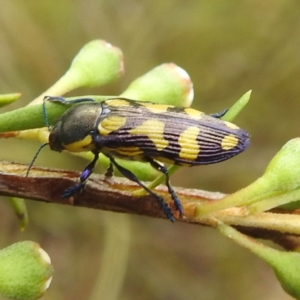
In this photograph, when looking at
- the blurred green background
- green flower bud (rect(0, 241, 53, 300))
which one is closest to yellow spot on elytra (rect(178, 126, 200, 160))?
green flower bud (rect(0, 241, 53, 300))

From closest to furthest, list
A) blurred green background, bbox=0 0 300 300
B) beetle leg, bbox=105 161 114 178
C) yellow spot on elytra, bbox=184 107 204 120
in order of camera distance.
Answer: beetle leg, bbox=105 161 114 178 < yellow spot on elytra, bbox=184 107 204 120 < blurred green background, bbox=0 0 300 300

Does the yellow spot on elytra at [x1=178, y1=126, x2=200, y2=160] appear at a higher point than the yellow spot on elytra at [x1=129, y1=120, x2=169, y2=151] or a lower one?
lower

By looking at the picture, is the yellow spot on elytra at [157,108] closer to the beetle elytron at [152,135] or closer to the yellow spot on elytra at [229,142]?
the beetle elytron at [152,135]

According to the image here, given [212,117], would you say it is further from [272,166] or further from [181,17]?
[181,17]

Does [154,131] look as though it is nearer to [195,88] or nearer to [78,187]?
[78,187]

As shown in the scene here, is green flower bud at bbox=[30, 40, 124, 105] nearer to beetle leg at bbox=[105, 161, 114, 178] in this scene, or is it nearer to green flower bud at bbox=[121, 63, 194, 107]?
green flower bud at bbox=[121, 63, 194, 107]

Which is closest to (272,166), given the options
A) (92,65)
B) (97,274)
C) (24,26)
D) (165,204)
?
(165,204)

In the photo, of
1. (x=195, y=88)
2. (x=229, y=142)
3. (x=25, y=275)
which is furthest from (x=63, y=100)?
(x=195, y=88)
